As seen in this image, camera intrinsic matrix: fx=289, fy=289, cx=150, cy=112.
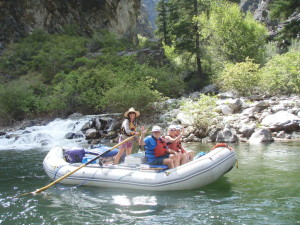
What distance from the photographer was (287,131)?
35.8 feet

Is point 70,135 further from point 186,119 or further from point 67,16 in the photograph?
point 67,16

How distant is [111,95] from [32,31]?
2005cm

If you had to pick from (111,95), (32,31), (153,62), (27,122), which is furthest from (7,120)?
(32,31)

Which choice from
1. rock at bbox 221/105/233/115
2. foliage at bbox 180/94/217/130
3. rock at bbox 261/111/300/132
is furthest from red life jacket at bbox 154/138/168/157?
rock at bbox 221/105/233/115

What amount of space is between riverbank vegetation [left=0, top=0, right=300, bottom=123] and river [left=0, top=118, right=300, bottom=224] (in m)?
9.25

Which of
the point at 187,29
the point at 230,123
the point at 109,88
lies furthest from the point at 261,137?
the point at 187,29

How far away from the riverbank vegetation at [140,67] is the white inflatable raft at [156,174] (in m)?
9.09

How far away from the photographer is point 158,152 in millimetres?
6098

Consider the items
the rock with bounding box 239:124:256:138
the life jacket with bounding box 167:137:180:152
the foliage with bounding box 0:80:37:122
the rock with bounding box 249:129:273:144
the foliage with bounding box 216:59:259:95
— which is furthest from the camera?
the foliage with bounding box 0:80:37:122

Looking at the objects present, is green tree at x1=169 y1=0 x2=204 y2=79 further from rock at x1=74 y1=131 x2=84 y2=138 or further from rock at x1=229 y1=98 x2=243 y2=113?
rock at x1=74 y1=131 x2=84 y2=138

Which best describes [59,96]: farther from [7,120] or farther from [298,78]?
[298,78]

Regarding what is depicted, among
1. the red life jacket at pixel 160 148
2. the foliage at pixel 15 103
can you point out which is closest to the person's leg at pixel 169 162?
the red life jacket at pixel 160 148

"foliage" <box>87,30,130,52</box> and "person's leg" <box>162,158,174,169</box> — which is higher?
"foliage" <box>87,30,130,52</box>

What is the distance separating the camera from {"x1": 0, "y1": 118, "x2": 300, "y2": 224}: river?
4.47 metres
